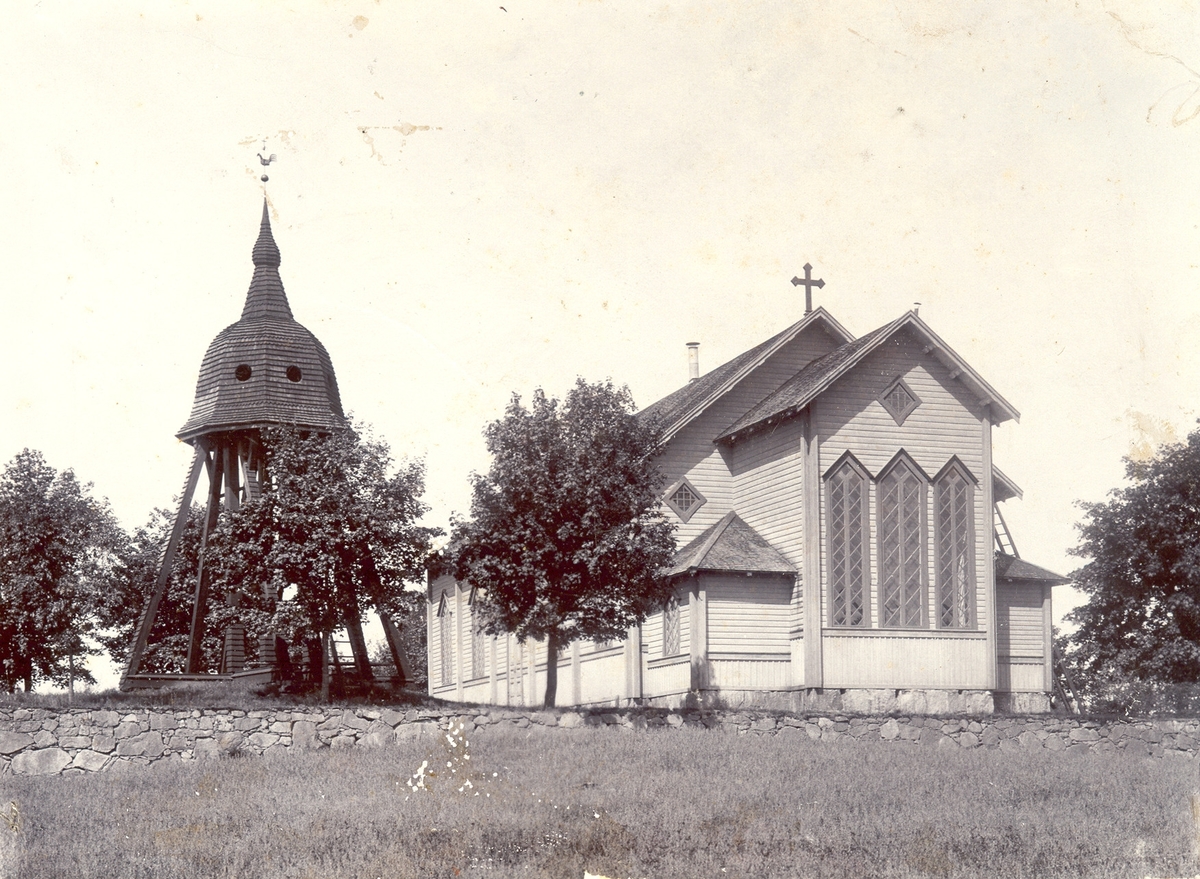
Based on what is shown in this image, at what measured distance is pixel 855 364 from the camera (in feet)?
112

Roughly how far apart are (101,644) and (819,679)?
104 ft

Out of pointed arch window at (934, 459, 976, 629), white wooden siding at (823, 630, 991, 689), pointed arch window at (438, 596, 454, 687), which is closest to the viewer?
white wooden siding at (823, 630, 991, 689)

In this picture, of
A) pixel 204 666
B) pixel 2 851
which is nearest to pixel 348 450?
pixel 204 666

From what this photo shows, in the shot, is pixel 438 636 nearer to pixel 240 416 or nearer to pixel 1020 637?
pixel 240 416

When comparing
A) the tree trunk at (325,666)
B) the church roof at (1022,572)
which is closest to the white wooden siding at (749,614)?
the church roof at (1022,572)

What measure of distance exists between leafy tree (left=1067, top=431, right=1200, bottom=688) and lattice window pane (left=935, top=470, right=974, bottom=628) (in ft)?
47.1

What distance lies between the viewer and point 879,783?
21812 millimetres

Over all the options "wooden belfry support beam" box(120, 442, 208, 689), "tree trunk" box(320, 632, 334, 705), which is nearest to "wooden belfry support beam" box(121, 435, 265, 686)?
"wooden belfry support beam" box(120, 442, 208, 689)

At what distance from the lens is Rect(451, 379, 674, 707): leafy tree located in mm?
31516

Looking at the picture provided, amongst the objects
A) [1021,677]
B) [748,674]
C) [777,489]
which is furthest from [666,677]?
[1021,677]

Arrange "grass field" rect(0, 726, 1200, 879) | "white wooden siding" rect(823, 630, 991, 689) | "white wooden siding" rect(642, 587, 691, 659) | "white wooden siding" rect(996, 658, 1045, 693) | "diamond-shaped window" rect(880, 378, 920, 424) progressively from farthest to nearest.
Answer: "white wooden siding" rect(996, 658, 1045, 693), "diamond-shaped window" rect(880, 378, 920, 424), "white wooden siding" rect(642, 587, 691, 659), "white wooden siding" rect(823, 630, 991, 689), "grass field" rect(0, 726, 1200, 879)

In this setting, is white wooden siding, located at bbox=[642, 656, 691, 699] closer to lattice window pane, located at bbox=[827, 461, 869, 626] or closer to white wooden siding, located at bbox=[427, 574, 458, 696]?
lattice window pane, located at bbox=[827, 461, 869, 626]

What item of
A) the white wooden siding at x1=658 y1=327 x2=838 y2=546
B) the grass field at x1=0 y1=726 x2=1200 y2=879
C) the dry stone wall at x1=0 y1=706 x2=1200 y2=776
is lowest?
the grass field at x1=0 y1=726 x2=1200 y2=879

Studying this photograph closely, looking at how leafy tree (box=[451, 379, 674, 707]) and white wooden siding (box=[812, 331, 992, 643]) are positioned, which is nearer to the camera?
leafy tree (box=[451, 379, 674, 707])
